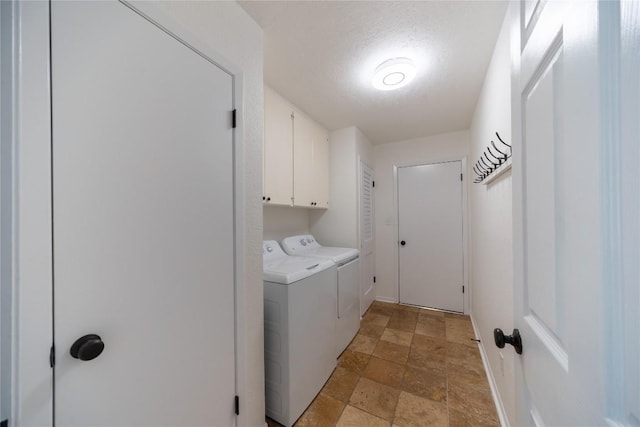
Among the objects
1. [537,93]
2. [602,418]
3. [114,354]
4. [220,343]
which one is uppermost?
[537,93]

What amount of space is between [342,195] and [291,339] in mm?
1757

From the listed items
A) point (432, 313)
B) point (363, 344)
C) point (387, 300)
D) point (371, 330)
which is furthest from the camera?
point (387, 300)

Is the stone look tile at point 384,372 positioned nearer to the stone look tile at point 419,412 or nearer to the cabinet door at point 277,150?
the stone look tile at point 419,412

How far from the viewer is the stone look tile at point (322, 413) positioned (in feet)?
4.55

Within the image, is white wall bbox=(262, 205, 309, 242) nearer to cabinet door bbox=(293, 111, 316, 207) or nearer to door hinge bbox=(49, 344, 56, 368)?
cabinet door bbox=(293, 111, 316, 207)

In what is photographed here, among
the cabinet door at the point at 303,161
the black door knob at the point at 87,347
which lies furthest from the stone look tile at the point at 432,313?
the black door knob at the point at 87,347

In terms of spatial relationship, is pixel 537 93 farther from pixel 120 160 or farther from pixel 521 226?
pixel 120 160

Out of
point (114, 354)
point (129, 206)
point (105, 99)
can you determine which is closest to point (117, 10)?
point (105, 99)

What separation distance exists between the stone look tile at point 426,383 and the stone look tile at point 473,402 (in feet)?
0.19

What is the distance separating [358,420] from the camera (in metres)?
1.40

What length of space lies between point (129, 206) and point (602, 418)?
1.19 meters

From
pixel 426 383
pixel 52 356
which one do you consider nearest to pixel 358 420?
pixel 426 383

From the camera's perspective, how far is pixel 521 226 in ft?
2.18

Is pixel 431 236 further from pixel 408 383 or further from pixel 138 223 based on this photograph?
pixel 138 223
